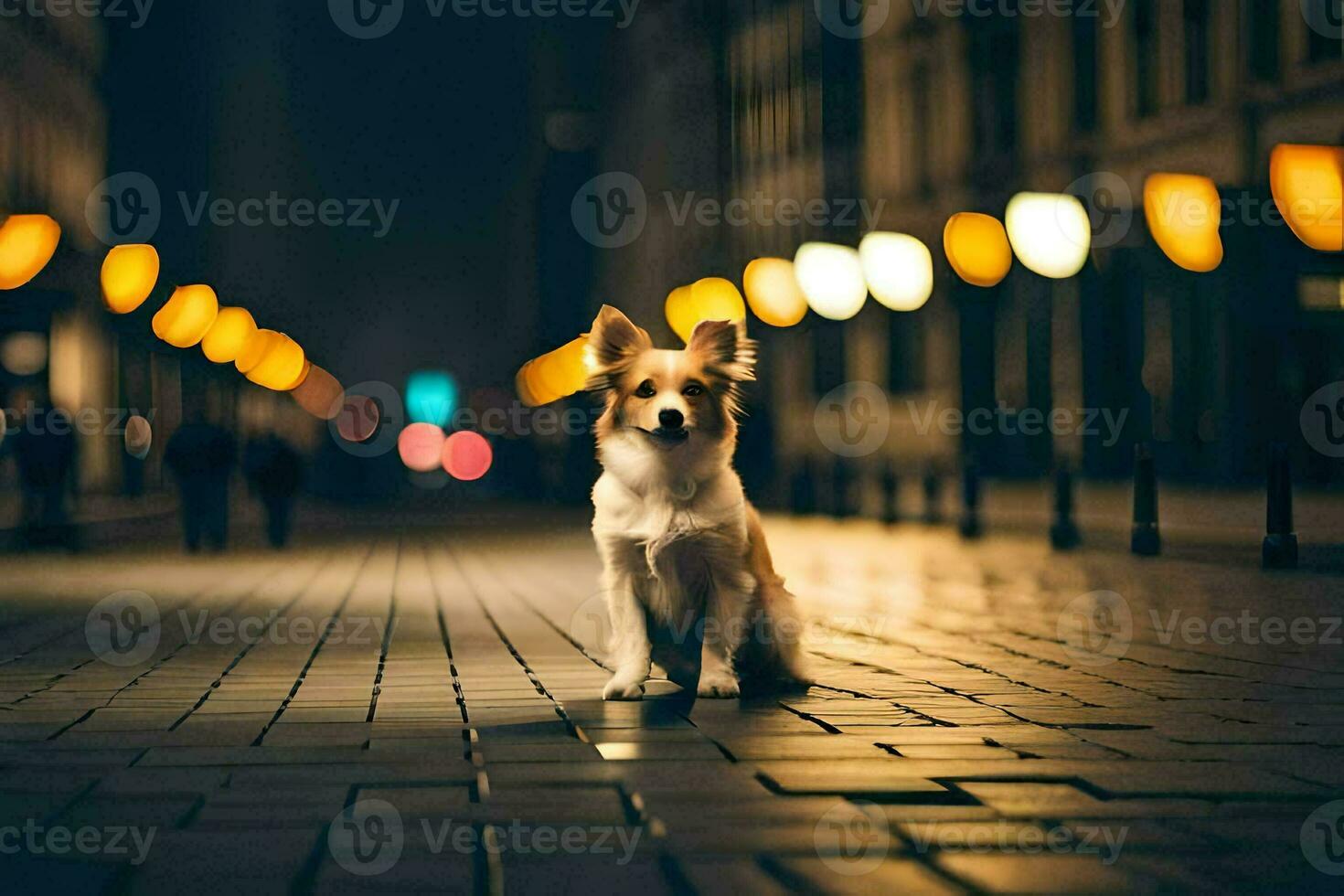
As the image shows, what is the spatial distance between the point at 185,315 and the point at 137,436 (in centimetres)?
1163

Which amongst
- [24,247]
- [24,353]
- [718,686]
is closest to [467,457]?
[24,353]

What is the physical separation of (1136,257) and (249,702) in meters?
16.6

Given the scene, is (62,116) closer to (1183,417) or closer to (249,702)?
(1183,417)

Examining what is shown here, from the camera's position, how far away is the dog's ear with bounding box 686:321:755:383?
7090 millimetres

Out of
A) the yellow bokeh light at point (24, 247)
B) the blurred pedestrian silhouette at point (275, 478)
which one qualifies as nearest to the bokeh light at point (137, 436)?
the yellow bokeh light at point (24, 247)

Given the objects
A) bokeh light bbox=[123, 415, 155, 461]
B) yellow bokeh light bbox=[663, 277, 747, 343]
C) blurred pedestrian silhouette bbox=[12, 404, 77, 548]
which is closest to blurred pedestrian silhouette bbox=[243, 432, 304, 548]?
blurred pedestrian silhouette bbox=[12, 404, 77, 548]

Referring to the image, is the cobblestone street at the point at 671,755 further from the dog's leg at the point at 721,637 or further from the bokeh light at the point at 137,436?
the bokeh light at the point at 137,436

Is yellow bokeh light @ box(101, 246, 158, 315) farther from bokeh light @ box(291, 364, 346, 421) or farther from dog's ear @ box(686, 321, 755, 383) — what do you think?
bokeh light @ box(291, 364, 346, 421)

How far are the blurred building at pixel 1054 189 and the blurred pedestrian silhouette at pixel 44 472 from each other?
12032mm

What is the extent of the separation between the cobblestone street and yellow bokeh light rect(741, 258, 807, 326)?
881 inches

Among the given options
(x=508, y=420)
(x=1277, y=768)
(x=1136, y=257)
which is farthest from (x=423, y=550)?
(x=508, y=420)

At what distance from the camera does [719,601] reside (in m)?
7.05

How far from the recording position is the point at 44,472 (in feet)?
70.0

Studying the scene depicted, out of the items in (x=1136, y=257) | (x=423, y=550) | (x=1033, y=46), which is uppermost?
(x=1033, y=46)
